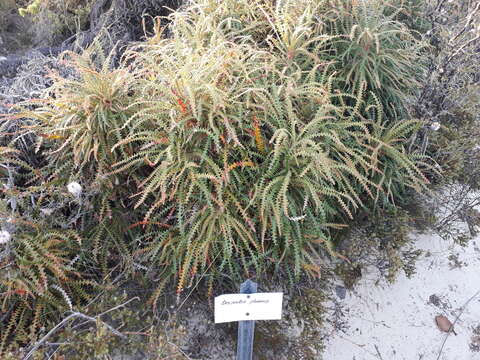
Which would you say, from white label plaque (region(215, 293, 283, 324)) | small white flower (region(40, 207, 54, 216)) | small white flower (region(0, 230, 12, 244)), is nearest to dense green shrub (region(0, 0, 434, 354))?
small white flower (region(40, 207, 54, 216))

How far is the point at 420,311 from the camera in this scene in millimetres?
2428

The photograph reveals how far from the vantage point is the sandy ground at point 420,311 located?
226 cm

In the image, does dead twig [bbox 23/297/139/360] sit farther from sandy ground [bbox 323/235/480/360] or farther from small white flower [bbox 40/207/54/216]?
sandy ground [bbox 323/235/480/360]

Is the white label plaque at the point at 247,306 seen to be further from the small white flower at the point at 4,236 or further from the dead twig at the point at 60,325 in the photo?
the small white flower at the point at 4,236

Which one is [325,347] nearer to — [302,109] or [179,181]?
[179,181]

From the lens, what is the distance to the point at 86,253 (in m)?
2.25

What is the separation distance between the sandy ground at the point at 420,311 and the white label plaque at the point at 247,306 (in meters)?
0.71

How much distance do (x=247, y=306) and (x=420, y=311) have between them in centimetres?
133

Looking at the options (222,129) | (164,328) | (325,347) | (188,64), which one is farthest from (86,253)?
(325,347)

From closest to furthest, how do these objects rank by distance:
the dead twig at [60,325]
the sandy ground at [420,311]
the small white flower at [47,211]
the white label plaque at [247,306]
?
the white label plaque at [247,306]
the dead twig at [60,325]
the small white flower at [47,211]
the sandy ground at [420,311]

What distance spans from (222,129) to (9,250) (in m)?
1.23

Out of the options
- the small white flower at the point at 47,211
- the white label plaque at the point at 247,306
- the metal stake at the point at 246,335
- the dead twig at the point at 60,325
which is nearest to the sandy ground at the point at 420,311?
the metal stake at the point at 246,335

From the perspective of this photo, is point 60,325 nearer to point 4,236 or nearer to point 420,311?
point 4,236

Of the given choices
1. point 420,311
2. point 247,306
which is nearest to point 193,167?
point 247,306
